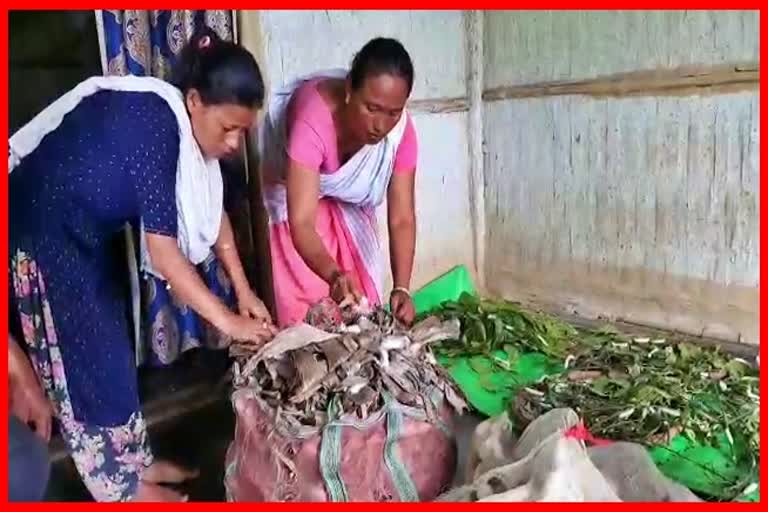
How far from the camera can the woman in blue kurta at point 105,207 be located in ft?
3.70

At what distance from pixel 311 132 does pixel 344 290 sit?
298 millimetres

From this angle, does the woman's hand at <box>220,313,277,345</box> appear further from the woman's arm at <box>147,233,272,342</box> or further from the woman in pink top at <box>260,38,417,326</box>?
the woman in pink top at <box>260,38,417,326</box>

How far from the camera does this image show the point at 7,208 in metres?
1.14

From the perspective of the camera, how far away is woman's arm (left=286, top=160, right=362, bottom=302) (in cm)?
142

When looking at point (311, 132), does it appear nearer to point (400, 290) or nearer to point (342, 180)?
point (342, 180)

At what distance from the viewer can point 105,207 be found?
3.78 ft

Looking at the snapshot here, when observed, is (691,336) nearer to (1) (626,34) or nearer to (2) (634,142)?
(2) (634,142)

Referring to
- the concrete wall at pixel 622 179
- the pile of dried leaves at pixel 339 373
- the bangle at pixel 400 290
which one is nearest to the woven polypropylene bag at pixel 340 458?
the pile of dried leaves at pixel 339 373

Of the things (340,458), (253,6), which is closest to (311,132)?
(253,6)

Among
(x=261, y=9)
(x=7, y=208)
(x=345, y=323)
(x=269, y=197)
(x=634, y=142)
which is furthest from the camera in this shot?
(x=634, y=142)

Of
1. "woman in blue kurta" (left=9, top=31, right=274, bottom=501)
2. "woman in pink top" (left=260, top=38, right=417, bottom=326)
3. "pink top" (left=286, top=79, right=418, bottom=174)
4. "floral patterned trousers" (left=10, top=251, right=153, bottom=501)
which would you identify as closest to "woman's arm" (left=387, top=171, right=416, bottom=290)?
"woman in pink top" (left=260, top=38, right=417, bottom=326)

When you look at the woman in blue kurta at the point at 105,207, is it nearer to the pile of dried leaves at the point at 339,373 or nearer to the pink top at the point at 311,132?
the pile of dried leaves at the point at 339,373

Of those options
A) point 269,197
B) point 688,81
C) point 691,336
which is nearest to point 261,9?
point 269,197

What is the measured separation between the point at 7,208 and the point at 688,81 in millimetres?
1419
